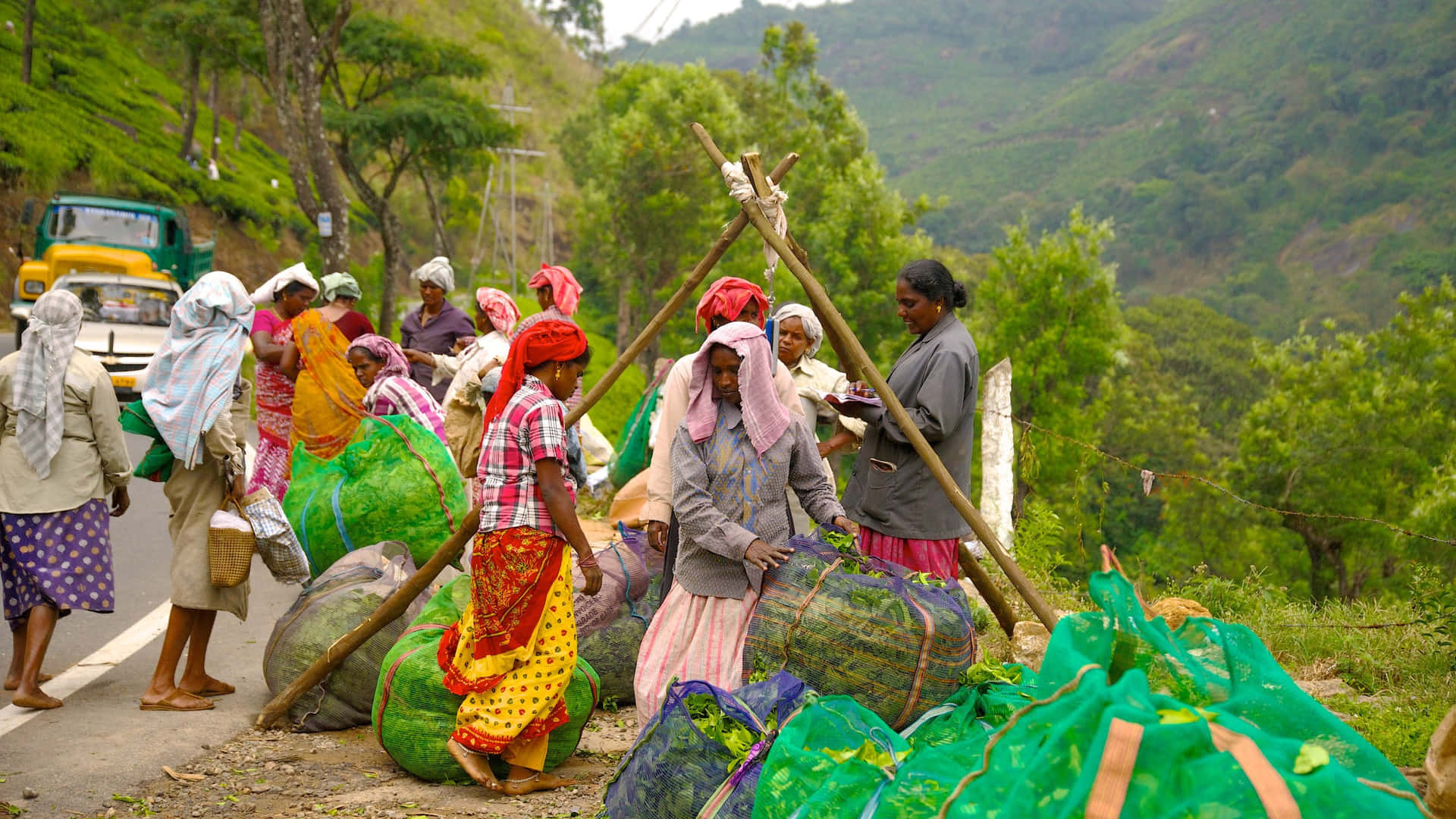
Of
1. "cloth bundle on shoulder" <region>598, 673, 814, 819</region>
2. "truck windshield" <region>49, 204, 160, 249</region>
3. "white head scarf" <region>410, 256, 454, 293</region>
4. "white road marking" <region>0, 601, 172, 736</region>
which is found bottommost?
"white road marking" <region>0, 601, 172, 736</region>

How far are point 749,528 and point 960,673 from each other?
0.88 metres

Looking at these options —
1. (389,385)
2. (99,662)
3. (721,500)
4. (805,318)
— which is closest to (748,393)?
(721,500)

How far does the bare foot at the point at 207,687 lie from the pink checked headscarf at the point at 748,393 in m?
2.78

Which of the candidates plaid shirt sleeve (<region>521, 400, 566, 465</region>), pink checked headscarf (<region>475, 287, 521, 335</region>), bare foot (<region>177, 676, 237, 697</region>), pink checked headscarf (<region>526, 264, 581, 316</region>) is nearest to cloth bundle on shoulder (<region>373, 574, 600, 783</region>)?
plaid shirt sleeve (<region>521, 400, 566, 465</region>)

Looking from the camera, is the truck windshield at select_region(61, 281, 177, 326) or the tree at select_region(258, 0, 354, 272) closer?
the truck windshield at select_region(61, 281, 177, 326)

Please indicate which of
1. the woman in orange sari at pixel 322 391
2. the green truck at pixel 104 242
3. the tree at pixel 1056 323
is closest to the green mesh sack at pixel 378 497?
the woman in orange sari at pixel 322 391

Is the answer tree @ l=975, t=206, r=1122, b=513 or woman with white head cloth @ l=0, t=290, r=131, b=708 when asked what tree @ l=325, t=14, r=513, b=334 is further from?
woman with white head cloth @ l=0, t=290, r=131, b=708

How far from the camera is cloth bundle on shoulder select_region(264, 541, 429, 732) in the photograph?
4797 mm

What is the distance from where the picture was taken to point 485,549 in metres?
4.13

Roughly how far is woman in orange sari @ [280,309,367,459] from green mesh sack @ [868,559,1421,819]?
4.56 m

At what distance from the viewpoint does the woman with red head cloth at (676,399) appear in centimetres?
422

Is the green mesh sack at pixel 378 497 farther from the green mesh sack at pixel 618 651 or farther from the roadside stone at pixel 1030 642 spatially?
the roadside stone at pixel 1030 642

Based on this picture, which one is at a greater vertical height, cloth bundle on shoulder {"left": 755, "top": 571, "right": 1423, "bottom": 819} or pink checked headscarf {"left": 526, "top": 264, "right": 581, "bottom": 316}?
pink checked headscarf {"left": 526, "top": 264, "right": 581, "bottom": 316}

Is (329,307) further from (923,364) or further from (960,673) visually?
(960,673)
